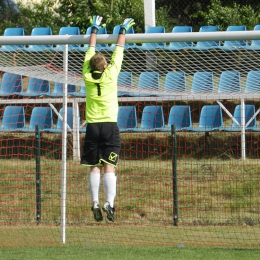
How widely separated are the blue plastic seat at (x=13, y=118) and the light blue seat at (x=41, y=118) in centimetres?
20

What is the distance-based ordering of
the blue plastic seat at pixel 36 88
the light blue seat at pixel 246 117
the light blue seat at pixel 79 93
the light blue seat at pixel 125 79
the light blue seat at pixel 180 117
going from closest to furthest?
the light blue seat at pixel 125 79 → the light blue seat at pixel 246 117 → the light blue seat at pixel 180 117 → the light blue seat at pixel 79 93 → the blue plastic seat at pixel 36 88

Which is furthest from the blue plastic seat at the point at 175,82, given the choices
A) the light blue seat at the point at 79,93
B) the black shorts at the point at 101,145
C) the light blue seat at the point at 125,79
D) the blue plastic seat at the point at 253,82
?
the light blue seat at the point at 79,93

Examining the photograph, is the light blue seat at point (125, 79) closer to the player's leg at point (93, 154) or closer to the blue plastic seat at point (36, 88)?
the player's leg at point (93, 154)

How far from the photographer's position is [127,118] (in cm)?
1485

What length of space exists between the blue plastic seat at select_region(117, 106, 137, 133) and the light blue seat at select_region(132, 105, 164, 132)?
178 mm

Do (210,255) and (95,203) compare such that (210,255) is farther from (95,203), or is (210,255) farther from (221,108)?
(221,108)

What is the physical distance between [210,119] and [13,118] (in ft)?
13.1

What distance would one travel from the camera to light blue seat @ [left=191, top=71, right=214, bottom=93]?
38.4 feet

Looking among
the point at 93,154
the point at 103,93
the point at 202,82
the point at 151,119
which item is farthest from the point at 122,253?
the point at 151,119

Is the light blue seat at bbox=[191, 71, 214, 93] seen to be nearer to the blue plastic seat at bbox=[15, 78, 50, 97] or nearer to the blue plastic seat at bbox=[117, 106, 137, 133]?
the blue plastic seat at bbox=[117, 106, 137, 133]

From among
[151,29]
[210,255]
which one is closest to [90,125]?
Result: [210,255]

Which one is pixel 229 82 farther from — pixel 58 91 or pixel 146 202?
pixel 58 91

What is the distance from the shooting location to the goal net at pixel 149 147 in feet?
35.3

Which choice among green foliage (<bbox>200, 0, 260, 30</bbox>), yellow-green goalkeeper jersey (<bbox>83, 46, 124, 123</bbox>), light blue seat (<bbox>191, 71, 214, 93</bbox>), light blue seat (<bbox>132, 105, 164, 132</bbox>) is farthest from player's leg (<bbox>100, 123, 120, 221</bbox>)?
green foliage (<bbox>200, 0, 260, 30</bbox>)
